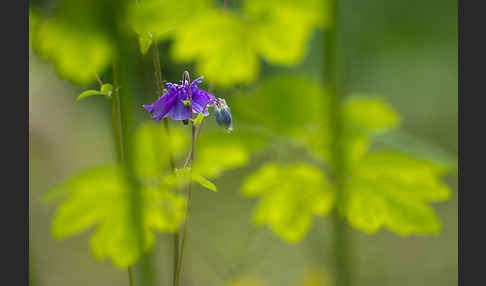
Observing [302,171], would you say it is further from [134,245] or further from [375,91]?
[375,91]

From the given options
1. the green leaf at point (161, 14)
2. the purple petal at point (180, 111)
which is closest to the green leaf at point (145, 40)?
the green leaf at point (161, 14)

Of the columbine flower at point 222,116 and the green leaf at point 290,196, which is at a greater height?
the columbine flower at point 222,116

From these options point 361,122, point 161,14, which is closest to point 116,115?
point 161,14

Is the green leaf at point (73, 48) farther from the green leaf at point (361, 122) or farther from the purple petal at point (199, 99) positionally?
the green leaf at point (361, 122)

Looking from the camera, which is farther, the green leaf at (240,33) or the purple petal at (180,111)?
the green leaf at (240,33)

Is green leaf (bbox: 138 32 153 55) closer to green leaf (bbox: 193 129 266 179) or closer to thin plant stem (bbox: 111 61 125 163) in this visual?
thin plant stem (bbox: 111 61 125 163)

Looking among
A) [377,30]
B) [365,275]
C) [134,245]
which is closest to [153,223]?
[134,245]

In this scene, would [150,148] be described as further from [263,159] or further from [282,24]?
[263,159]
